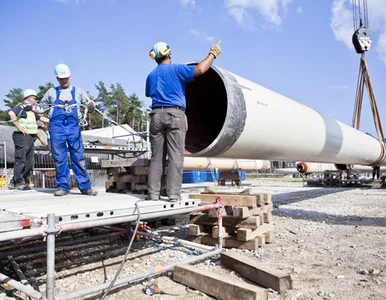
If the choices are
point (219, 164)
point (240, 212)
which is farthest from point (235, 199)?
point (219, 164)

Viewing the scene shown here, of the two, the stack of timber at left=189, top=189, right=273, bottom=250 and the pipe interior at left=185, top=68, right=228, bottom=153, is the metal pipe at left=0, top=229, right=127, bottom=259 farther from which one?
the pipe interior at left=185, top=68, right=228, bottom=153

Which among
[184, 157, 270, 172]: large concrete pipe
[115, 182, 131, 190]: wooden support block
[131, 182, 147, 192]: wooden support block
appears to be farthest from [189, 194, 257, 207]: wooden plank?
[184, 157, 270, 172]: large concrete pipe

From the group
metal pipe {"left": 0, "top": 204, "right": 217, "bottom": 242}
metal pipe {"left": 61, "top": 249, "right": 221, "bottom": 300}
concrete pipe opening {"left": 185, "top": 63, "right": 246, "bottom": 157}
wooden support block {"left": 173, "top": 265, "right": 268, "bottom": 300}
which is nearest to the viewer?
metal pipe {"left": 0, "top": 204, "right": 217, "bottom": 242}

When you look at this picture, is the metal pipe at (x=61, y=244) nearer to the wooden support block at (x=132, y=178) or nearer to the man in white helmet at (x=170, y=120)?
the wooden support block at (x=132, y=178)

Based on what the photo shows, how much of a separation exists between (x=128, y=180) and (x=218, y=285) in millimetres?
2366

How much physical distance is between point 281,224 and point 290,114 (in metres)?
2.32

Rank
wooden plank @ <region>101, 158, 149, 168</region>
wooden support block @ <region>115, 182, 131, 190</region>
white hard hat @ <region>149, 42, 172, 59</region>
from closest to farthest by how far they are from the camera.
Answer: white hard hat @ <region>149, 42, 172, 59</region> < wooden plank @ <region>101, 158, 149, 168</region> < wooden support block @ <region>115, 182, 131, 190</region>

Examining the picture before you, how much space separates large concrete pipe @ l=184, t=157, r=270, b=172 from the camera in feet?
49.2

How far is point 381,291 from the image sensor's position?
2.87 metres

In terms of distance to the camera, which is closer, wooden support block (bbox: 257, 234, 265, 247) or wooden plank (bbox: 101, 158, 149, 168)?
wooden support block (bbox: 257, 234, 265, 247)

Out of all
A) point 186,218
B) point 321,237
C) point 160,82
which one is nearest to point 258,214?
point 321,237

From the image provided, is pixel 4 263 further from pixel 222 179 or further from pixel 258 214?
pixel 222 179

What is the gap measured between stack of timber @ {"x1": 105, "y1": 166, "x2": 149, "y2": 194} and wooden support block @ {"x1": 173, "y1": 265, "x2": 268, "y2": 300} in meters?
1.71

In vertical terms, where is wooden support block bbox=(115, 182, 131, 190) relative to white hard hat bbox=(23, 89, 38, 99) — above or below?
below
